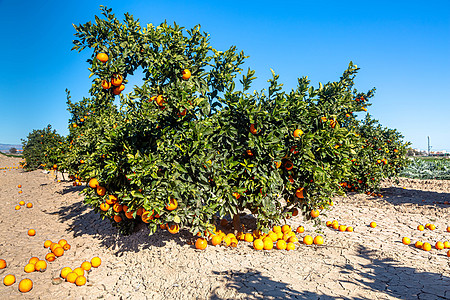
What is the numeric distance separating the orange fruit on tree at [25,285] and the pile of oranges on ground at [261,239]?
96.0 inches

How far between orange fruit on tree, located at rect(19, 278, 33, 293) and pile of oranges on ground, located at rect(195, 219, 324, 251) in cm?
244

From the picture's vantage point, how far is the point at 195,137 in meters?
3.83

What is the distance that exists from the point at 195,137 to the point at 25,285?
3172mm

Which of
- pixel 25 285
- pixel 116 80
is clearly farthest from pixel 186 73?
pixel 25 285

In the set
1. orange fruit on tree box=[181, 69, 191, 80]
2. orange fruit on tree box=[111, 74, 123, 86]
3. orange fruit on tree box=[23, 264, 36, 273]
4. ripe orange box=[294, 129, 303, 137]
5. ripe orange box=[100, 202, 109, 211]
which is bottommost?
orange fruit on tree box=[23, 264, 36, 273]

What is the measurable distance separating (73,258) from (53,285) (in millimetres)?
938

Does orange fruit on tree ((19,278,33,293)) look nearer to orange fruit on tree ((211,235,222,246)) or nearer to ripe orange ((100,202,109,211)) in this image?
ripe orange ((100,202,109,211))

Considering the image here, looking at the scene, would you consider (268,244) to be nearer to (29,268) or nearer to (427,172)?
(29,268)

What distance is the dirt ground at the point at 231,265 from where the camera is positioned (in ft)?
11.5

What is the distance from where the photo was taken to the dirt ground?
3.50m

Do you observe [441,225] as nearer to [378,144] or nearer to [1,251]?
[378,144]

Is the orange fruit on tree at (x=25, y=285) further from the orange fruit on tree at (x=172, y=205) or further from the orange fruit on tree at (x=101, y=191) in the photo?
the orange fruit on tree at (x=172, y=205)

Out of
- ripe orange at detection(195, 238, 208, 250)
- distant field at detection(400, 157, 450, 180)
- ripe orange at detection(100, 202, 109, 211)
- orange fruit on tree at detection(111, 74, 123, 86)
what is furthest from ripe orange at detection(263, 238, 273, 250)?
distant field at detection(400, 157, 450, 180)

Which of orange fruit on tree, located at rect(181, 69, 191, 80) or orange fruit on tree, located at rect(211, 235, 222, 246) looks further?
orange fruit on tree, located at rect(211, 235, 222, 246)
